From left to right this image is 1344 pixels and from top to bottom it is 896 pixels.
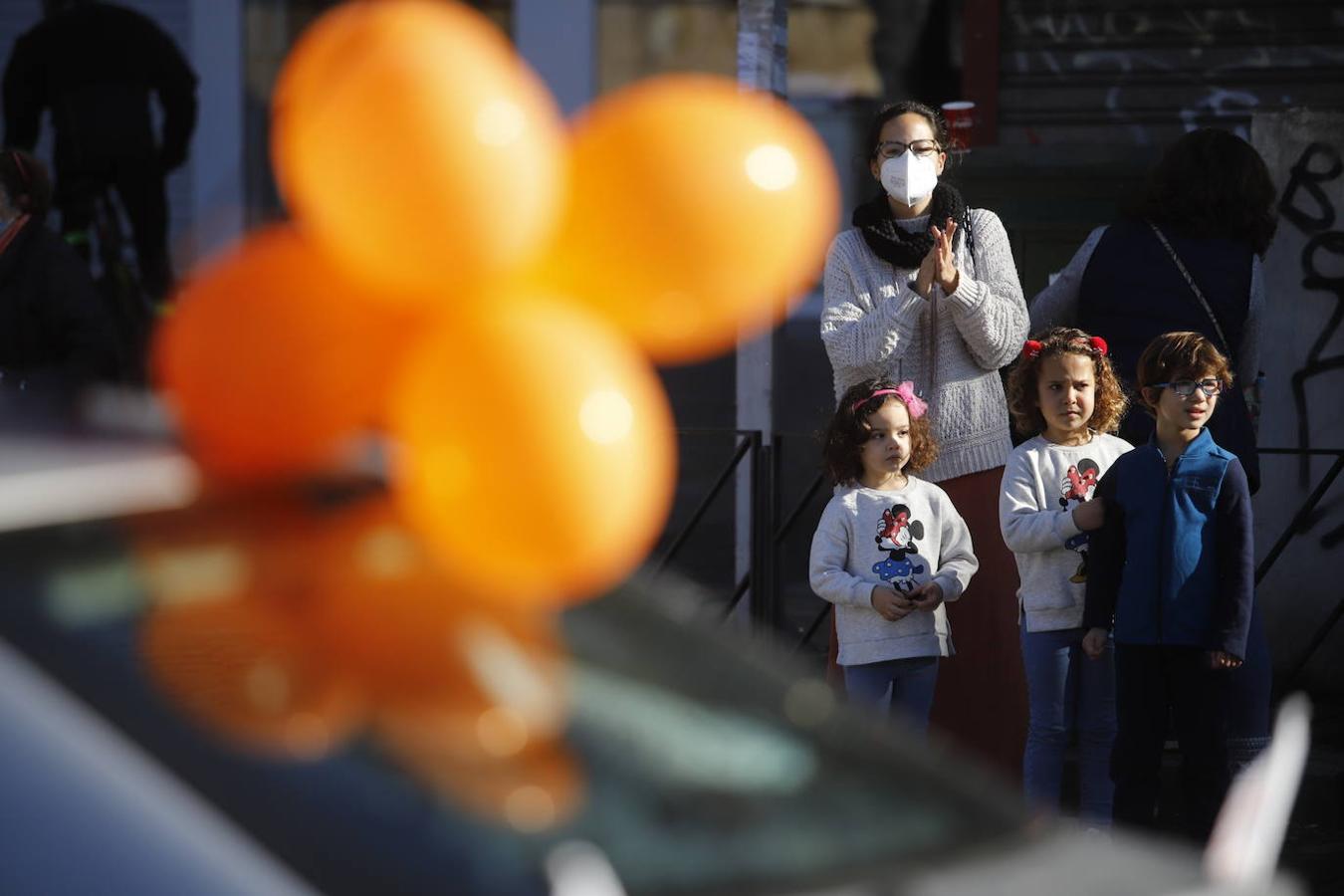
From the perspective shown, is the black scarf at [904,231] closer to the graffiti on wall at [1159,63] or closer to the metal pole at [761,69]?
the metal pole at [761,69]

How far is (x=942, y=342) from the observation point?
491 cm

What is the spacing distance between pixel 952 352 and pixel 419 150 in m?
3.43

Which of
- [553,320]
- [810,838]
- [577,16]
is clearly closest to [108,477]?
[553,320]

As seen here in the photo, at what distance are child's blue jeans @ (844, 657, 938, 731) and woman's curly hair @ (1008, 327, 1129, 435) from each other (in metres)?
0.69

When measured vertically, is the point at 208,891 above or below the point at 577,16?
below

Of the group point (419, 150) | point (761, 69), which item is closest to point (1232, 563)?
point (761, 69)

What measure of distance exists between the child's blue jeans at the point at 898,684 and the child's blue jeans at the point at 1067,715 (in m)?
0.27

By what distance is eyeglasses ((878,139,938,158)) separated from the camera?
4824 mm

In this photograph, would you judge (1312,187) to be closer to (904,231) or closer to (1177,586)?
(904,231)

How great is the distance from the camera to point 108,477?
6.76ft

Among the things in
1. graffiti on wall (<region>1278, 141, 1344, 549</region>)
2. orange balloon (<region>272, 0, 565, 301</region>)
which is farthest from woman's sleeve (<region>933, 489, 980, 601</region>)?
orange balloon (<region>272, 0, 565, 301</region>)

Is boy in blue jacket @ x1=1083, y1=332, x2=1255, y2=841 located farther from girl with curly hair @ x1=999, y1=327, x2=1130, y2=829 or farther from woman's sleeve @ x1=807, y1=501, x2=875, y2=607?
woman's sleeve @ x1=807, y1=501, x2=875, y2=607

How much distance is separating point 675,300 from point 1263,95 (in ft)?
23.6

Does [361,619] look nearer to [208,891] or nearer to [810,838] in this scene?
[208,891]
